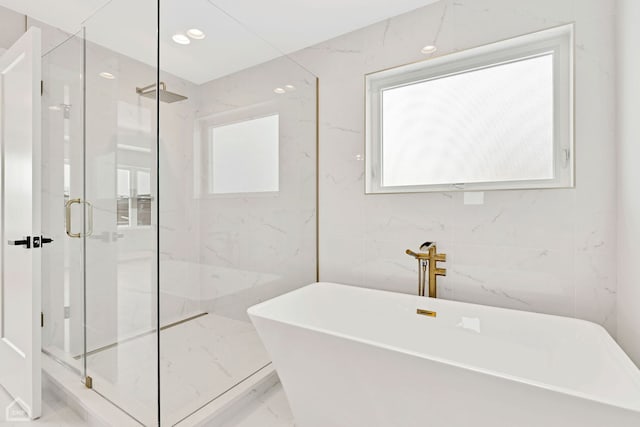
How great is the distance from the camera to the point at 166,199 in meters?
1.55

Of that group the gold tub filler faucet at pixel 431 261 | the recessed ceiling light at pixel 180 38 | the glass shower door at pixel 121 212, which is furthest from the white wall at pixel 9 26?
the gold tub filler faucet at pixel 431 261

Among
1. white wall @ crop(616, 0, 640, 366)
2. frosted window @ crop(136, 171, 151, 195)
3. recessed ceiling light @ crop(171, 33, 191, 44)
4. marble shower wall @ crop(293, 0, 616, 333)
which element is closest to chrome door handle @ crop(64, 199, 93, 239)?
frosted window @ crop(136, 171, 151, 195)

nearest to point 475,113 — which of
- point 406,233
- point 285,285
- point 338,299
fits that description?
point 406,233

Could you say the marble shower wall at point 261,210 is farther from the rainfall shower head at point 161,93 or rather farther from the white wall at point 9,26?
the white wall at point 9,26

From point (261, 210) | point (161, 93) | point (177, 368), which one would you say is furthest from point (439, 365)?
point (161, 93)

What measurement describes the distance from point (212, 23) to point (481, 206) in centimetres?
197

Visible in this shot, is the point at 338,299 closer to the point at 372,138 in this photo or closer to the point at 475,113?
the point at 372,138

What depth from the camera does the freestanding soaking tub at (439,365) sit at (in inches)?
39.5

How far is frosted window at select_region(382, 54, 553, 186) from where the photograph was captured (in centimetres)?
184

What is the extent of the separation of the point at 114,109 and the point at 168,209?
0.69 m

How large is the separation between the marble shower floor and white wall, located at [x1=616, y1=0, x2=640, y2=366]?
208 centimetres

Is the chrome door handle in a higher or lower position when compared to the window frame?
lower

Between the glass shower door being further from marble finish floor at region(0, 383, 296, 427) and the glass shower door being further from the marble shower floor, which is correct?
marble finish floor at region(0, 383, 296, 427)

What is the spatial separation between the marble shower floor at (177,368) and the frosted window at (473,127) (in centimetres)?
158
